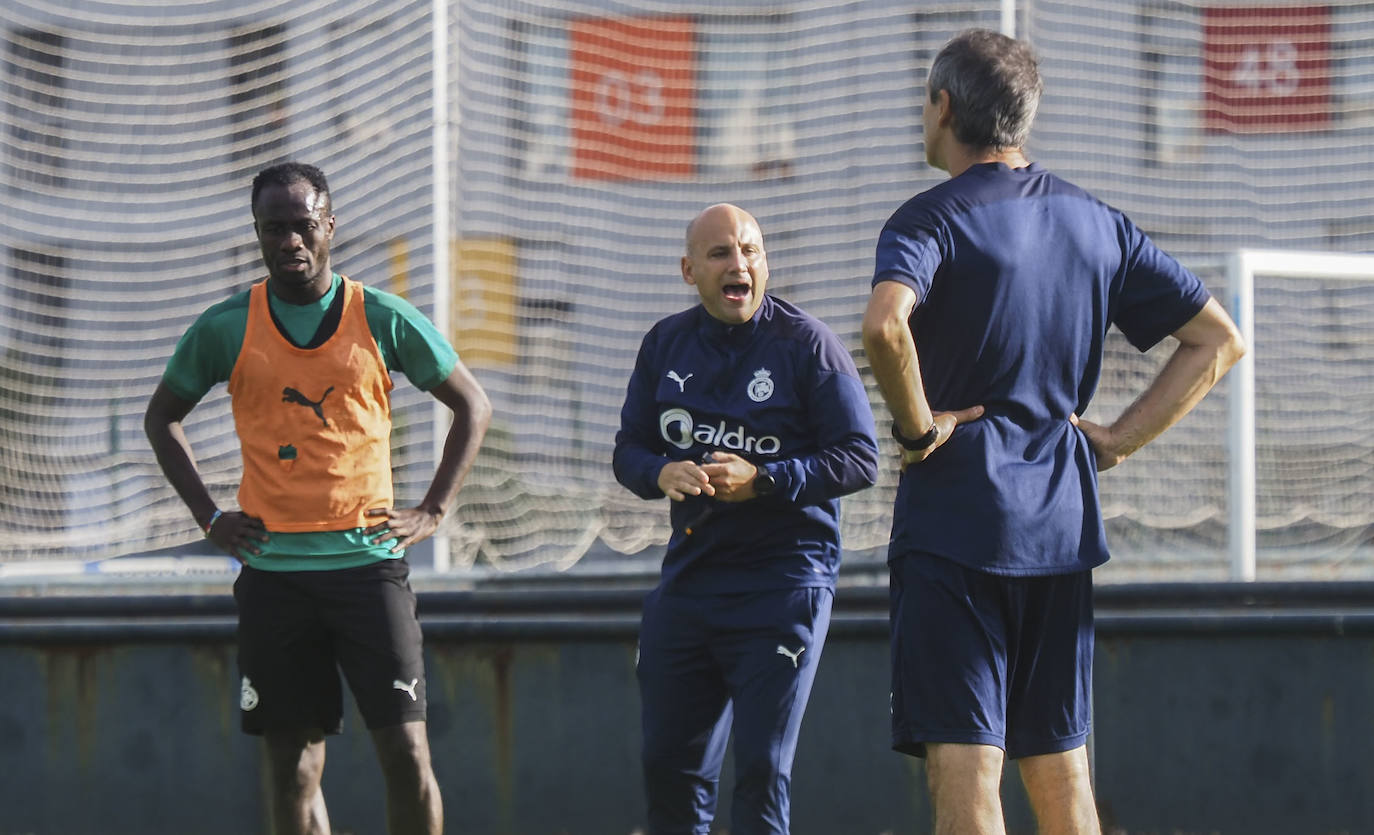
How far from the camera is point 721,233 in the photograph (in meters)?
3.51

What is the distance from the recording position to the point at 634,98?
8047mm

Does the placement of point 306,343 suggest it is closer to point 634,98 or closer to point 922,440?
point 922,440

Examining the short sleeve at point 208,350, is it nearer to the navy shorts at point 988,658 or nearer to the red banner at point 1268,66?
the navy shorts at point 988,658

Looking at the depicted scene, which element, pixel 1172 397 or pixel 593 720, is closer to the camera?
pixel 1172 397

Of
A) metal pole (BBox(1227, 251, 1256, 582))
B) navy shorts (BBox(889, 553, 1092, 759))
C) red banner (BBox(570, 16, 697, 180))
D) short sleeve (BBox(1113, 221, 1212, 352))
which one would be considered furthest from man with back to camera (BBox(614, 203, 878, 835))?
red banner (BBox(570, 16, 697, 180))

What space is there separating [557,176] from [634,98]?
0.64 metres

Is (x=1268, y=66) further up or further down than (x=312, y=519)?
further up

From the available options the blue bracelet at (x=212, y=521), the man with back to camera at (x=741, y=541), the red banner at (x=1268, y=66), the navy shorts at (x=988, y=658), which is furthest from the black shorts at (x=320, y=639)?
the red banner at (x=1268, y=66)

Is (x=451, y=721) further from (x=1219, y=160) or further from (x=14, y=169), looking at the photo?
(x=1219, y=160)

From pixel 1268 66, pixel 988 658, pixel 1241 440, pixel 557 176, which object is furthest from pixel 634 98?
pixel 988 658

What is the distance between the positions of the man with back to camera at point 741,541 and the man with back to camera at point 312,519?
716 millimetres

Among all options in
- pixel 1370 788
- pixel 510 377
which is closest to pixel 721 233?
pixel 1370 788

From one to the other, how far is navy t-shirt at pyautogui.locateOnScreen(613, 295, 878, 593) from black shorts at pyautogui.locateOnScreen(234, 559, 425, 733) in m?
0.76

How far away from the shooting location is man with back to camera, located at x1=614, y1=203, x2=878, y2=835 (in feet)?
11.2
